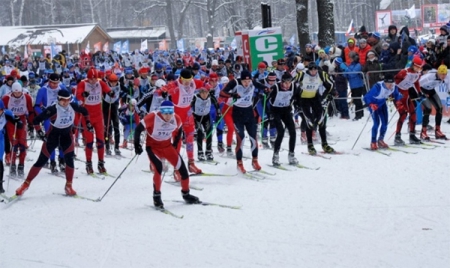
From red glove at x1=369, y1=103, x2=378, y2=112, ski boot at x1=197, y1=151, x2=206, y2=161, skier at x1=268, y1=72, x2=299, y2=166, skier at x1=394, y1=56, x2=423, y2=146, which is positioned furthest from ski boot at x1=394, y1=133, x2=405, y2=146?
ski boot at x1=197, y1=151, x2=206, y2=161

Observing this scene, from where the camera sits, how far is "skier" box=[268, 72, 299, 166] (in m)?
12.1

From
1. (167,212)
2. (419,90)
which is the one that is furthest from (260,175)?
(419,90)

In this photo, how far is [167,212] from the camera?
9023 mm

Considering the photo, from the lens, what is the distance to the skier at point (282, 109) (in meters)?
12.1

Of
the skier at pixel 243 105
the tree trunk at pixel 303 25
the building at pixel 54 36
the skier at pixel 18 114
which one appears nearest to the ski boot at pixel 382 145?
the skier at pixel 243 105

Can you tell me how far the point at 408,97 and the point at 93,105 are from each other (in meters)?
6.39

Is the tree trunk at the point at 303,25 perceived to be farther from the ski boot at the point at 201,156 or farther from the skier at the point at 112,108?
the ski boot at the point at 201,156

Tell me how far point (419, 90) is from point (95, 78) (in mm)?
6659

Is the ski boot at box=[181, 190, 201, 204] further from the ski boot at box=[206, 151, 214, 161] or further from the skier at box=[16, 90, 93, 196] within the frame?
the ski boot at box=[206, 151, 214, 161]

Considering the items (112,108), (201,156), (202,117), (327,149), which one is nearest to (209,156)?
(201,156)

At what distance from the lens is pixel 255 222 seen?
8.30m

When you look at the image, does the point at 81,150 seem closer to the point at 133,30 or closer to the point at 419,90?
the point at 419,90

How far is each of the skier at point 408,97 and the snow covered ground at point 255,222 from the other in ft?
5.08

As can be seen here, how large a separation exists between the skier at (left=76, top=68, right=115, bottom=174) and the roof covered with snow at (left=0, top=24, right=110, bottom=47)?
148ft
